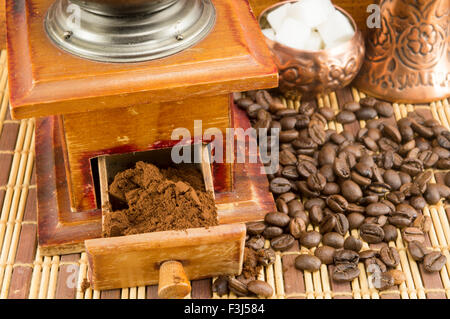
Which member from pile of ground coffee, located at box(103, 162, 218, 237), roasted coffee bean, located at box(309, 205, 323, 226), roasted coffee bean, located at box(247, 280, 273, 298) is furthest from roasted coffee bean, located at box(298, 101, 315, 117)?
roasted coffee bean, located at box(247, 280, 273, 298)

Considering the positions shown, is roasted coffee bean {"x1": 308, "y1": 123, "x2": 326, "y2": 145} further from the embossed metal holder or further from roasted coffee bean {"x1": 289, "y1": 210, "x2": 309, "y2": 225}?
the embossed metal holder

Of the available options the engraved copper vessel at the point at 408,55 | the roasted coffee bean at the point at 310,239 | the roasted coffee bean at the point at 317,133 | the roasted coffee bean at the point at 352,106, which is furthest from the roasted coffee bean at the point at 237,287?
the engraved copper vessel at the point at 408,55

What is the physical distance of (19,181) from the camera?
2.16 meters

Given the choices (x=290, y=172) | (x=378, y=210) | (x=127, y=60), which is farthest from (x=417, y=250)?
(x=127, y=60)

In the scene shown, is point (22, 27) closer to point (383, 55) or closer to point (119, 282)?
point (119, 282)

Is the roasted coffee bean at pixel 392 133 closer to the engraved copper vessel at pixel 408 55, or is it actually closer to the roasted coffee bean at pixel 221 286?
the engraved copper vessel at pixel 408 55

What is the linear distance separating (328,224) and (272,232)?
0.18 meters

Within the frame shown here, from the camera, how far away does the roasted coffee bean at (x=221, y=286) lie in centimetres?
181

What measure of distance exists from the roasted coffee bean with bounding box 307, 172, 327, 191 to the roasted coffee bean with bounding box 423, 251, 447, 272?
0.39 m

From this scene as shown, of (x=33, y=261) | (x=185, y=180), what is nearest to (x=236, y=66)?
(x=185, y=180)

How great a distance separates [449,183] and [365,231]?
1.33 feet

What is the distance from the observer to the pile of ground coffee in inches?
66.5

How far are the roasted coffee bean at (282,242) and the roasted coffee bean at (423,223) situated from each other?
40 cm


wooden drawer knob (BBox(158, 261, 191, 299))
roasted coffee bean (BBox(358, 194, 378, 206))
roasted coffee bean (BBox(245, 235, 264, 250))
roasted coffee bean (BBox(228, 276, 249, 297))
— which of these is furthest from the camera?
roasted coffee bean (BBox(358, 194, 378, 206))
